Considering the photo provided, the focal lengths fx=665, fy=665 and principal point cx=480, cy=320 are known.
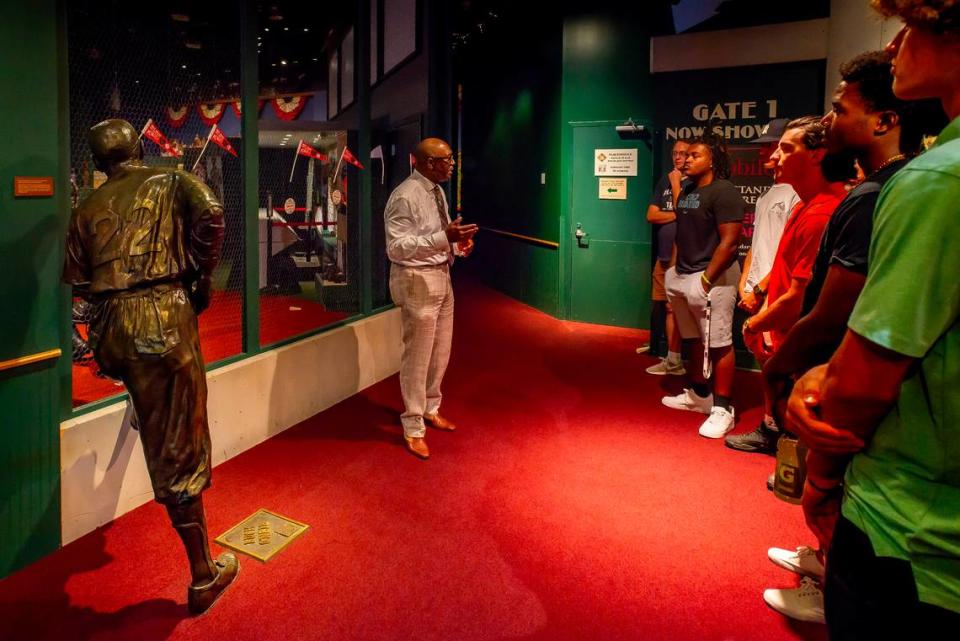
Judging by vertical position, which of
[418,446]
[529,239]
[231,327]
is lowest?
[418,446]

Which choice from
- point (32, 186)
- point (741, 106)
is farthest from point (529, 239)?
point (32, 186)

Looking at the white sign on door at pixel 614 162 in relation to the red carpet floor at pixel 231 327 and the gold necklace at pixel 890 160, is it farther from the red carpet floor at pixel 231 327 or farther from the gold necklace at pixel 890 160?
the gold necklace at pixel 890 160

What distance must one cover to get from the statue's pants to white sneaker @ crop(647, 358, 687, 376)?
3953 mm

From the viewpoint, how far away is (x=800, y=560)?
251cm

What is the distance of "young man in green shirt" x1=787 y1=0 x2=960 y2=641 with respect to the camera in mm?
838

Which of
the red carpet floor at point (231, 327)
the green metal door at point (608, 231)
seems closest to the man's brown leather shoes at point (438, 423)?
the red carpet floor at point (231, 327)

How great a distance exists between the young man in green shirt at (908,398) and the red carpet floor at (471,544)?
1393mm

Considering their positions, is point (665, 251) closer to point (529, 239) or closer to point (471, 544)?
point (529, 239)

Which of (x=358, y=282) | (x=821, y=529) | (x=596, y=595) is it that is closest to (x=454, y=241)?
(x=358, y=282)

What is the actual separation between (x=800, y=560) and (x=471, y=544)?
1267 mm

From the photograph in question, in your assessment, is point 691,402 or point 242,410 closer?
point 242,410

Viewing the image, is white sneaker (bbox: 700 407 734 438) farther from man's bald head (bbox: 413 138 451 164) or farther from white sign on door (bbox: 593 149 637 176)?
white sign on door (bbox: 593 149 637 176)

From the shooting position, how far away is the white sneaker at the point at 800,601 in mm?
2246

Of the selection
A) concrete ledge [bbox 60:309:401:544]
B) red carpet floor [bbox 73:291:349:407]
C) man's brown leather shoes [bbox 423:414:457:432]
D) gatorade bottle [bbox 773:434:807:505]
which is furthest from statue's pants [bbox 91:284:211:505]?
man's brown leather shoes [bbox 423:414:457:432]
